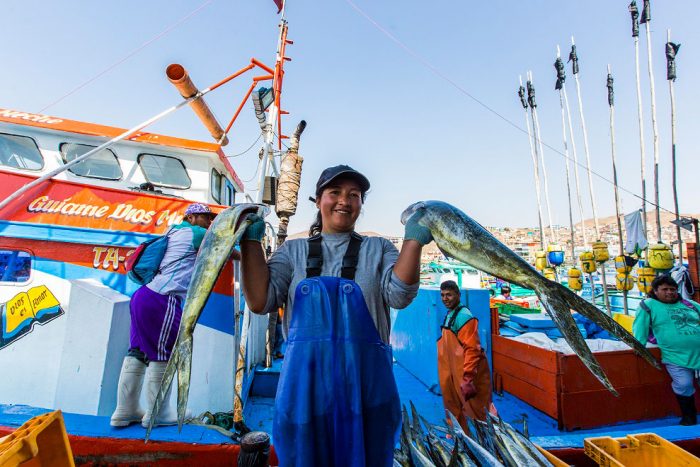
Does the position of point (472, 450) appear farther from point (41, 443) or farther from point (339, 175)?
point (41, 443)

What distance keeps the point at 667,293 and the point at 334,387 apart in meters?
5.37

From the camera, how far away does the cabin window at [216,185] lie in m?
6.49

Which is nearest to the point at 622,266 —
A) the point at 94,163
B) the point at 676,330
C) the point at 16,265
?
the point at 676,330

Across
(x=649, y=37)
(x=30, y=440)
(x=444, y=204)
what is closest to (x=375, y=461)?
(x=444, y=204)

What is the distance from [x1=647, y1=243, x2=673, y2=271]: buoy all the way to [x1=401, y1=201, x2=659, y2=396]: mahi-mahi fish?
323 inches

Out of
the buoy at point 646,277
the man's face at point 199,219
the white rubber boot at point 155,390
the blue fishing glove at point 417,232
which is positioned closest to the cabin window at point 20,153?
the man's face at point 199,219

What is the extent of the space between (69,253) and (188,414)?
8.27 ft

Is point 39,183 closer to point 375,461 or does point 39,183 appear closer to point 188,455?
point 188,455

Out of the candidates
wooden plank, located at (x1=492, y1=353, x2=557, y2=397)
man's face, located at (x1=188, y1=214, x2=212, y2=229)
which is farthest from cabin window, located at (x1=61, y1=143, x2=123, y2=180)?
wooden plank, located at (x1=492, y1=353, x2=557, y2=397)

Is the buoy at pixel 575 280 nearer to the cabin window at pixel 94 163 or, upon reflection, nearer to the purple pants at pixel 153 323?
the purple pants at pixel 153 323

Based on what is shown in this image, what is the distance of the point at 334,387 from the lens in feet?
4.61

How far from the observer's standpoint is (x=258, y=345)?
6430mm

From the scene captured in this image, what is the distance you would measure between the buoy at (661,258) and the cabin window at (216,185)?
31.4 ft

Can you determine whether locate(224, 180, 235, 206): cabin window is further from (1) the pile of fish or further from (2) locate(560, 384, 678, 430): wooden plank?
(2) locate(560, 384, 678, 430): wooden plank
